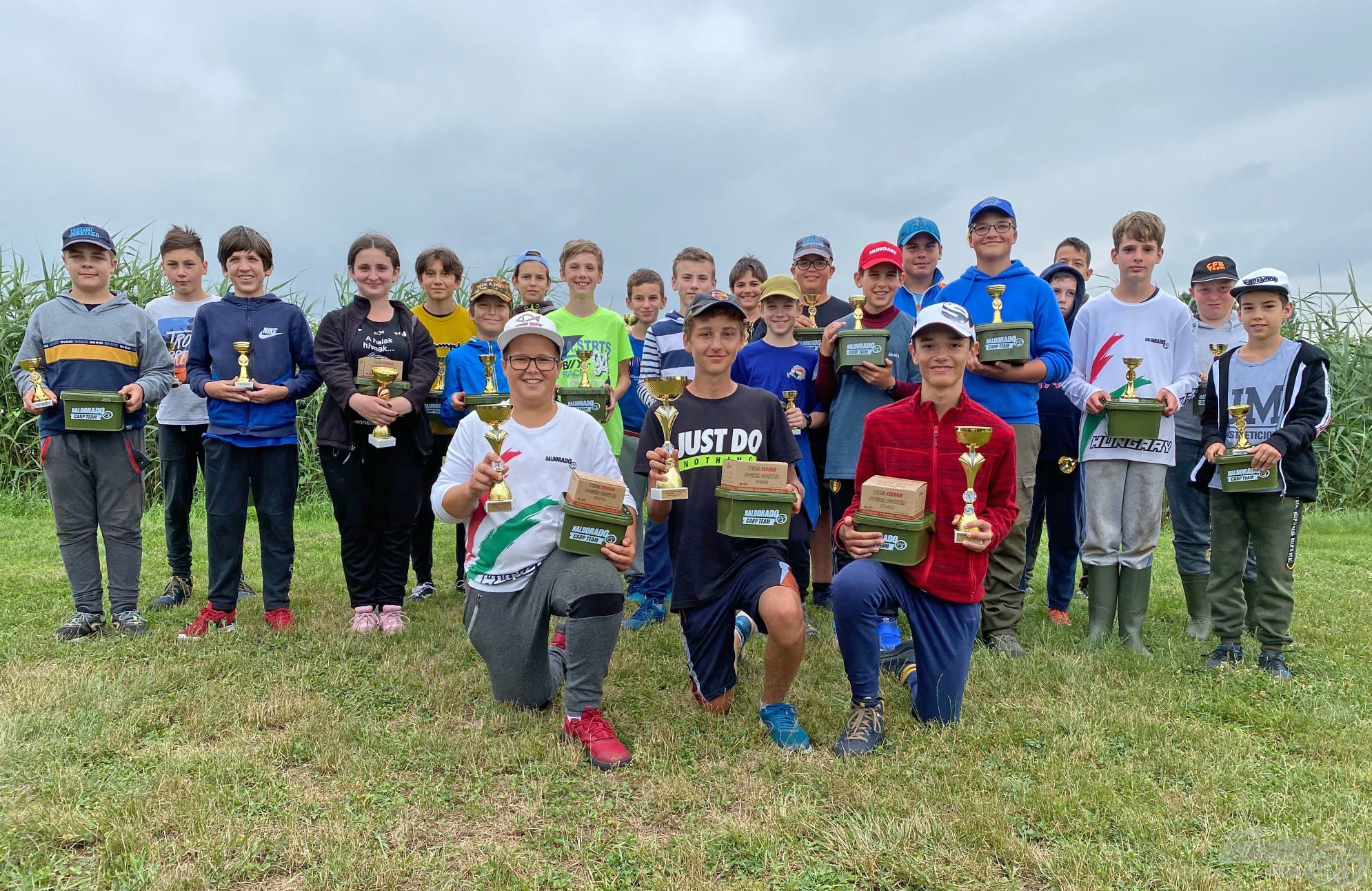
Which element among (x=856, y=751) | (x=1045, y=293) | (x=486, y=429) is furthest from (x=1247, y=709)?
(x=486, y=429)

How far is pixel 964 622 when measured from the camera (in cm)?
370

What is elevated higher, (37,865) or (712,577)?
(712,577)

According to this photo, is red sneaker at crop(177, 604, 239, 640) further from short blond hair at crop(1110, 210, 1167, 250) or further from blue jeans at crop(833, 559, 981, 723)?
short blond hair at crop(1110, 210, 1167, 250)

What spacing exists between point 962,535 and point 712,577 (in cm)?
109

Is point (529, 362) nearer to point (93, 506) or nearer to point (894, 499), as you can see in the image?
point (894, 499)

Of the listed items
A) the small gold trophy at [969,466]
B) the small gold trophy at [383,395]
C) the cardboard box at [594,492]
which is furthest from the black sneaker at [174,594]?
the small gold trophy at [969,466]

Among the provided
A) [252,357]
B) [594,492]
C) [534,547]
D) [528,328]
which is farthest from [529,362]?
[252,357]

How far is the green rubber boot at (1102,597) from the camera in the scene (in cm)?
497

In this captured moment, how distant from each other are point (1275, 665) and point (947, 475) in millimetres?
2353

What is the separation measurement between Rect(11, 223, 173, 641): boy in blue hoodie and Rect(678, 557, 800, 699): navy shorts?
11.4 feet

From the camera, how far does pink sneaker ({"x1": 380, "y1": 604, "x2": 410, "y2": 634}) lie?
5.20 m

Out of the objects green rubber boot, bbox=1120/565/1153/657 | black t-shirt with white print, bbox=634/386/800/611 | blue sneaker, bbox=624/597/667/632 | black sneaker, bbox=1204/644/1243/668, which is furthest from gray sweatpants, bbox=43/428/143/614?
black sneaker, bbox=1204/644/1243/668

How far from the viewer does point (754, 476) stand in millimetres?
3566

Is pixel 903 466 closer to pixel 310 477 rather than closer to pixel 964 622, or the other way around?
pixel 964 622
